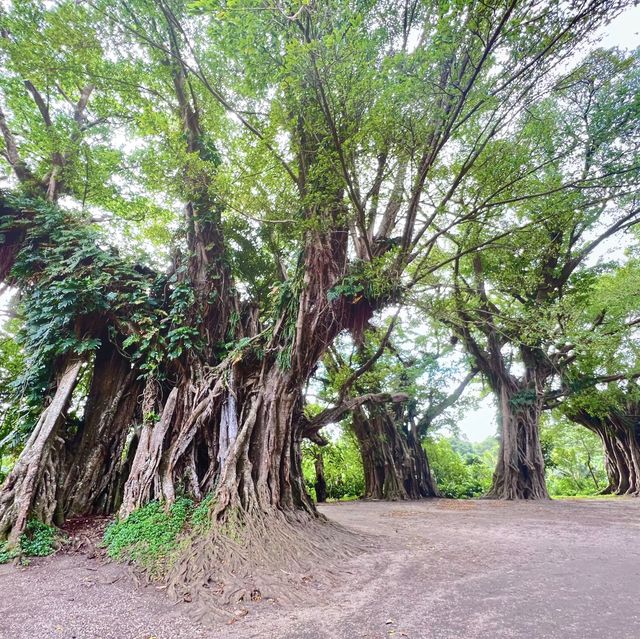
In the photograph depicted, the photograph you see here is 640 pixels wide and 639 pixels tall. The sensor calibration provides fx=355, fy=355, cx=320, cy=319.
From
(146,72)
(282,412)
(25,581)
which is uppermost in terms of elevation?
(146,72)

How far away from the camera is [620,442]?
1170cm

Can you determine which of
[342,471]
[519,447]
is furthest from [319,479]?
[519,447]

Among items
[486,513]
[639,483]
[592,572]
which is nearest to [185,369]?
[592,572]

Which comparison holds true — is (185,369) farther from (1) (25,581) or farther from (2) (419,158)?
(2) (419,158)

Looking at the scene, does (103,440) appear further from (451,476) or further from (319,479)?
(451,476)

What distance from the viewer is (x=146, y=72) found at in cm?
612

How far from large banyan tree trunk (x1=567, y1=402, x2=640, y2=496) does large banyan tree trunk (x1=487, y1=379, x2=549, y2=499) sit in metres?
3.24

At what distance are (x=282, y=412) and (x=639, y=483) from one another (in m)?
12.8

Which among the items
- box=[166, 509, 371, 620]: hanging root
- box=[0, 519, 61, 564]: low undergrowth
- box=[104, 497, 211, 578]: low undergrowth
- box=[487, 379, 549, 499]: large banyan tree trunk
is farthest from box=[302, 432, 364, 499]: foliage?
box=[0, 519, 61, 564]: low undergrowth

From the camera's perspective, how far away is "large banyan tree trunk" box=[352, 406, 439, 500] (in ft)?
35.0

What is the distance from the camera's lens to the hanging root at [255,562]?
258 cm

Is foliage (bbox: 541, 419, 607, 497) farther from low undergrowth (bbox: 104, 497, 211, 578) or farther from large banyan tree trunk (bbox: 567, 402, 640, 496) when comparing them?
low undergrowth (bbox: 104, 497, 211, 578)

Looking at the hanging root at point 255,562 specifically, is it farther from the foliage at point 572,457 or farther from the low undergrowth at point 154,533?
the foliage at point 572,457

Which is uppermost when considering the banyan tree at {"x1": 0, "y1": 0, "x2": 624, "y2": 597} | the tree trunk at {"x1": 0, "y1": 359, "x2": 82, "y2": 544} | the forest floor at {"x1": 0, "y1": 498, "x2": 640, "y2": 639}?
the banyan tree at {"x1": 0, "y1": 0, "x2": 624, "y2": 597}
